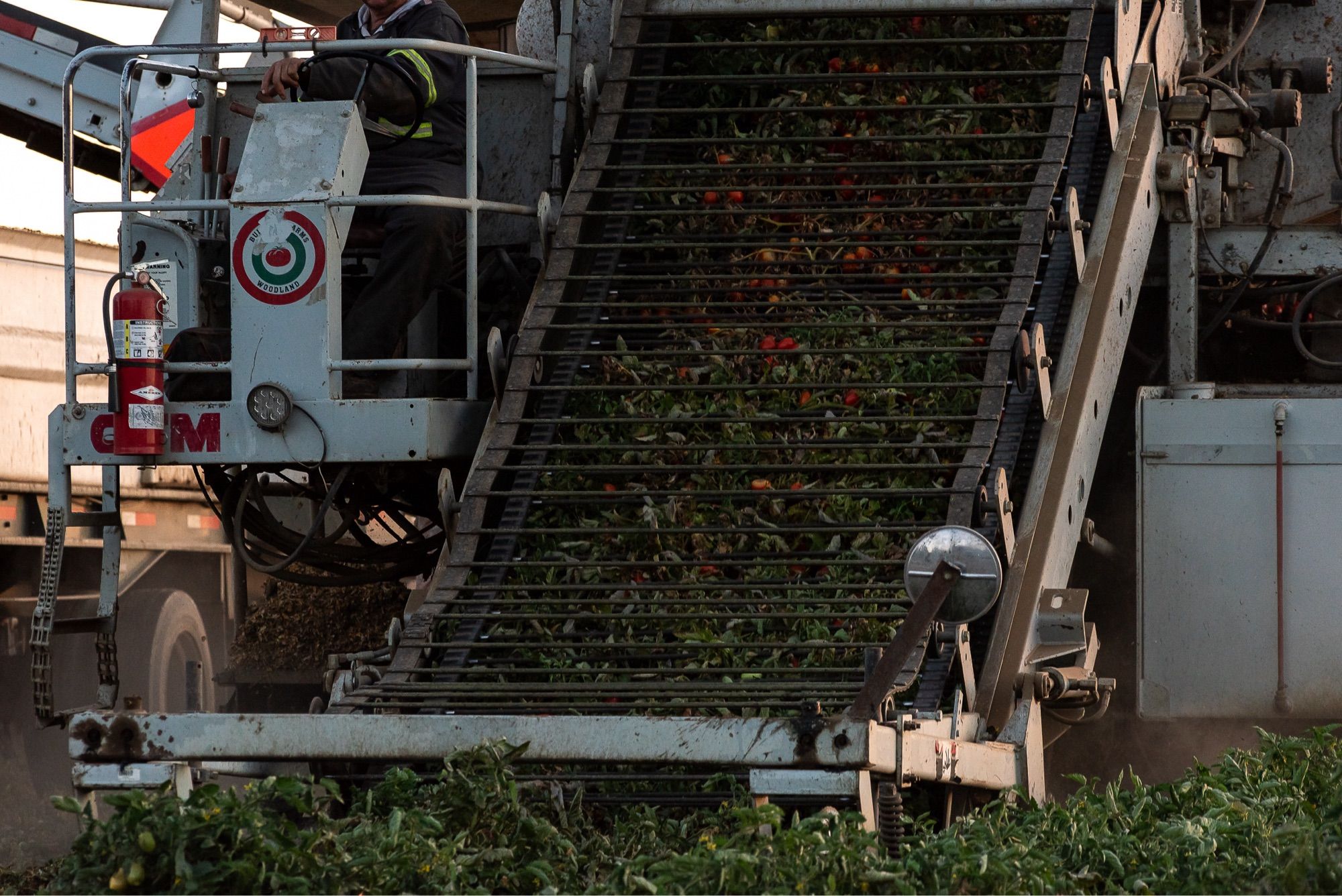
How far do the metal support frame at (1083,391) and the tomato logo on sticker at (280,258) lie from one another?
88.0 inches

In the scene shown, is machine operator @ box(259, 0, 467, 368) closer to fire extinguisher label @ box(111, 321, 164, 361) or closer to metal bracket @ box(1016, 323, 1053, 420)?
fire extinguisher label @ box(111, 321, 164, 361)

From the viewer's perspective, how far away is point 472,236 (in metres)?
6.00

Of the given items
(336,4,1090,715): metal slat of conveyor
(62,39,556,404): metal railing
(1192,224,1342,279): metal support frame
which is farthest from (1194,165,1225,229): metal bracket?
(62,39,556,404): metal railing

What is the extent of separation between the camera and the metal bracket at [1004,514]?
5262 mm

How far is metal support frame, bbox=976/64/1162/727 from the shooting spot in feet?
17.6

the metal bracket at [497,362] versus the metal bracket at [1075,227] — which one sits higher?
the metal bracket at [1075,227]

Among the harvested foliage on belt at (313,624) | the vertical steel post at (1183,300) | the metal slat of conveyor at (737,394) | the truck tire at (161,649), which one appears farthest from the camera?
the truck tire at (161,649)

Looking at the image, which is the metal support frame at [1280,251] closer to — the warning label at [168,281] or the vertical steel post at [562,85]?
the vertical steel post at [562,85]

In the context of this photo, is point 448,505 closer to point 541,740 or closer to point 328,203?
point 328,203

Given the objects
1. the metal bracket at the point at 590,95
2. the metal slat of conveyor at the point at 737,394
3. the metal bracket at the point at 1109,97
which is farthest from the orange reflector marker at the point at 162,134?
the metal bracket at the point at 1109,97

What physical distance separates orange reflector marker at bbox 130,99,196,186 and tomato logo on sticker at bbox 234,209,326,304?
6.06ft

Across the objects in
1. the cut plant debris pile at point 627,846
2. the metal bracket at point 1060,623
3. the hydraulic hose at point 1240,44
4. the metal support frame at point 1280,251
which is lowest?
the cut plant debris pile at point 627,846

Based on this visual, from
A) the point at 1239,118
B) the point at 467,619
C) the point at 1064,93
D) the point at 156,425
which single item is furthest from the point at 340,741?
the point at 1239,118

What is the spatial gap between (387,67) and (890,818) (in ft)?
10.6
